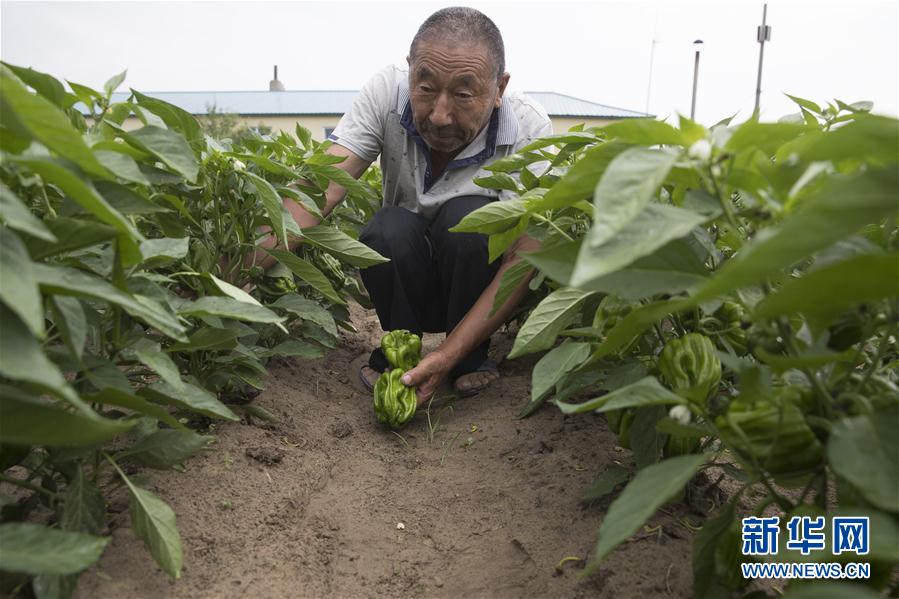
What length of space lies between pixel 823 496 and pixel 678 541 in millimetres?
486

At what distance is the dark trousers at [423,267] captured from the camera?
238 cm

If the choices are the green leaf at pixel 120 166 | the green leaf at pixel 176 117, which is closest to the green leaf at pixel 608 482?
the green leaf at pixel 120 166

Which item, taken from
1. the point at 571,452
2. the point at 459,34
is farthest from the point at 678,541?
the point at 459,34

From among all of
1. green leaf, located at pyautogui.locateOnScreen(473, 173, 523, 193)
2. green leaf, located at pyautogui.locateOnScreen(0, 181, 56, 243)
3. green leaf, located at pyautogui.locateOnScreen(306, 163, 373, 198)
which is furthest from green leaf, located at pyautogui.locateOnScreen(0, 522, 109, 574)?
green leaf, located at pyautogui.locateOnScreen(306, 163, 373, 198)

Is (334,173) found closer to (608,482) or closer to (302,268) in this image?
(302,268)

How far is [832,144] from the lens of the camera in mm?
694

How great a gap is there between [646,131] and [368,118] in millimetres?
1794

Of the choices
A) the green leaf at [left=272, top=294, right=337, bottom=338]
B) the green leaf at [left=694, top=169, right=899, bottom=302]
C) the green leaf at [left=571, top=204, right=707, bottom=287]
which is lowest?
the green leaf at [left=272, top=294, right=337, bottom=338]

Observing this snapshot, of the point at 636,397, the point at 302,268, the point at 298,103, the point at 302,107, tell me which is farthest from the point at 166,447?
the point at 298,103

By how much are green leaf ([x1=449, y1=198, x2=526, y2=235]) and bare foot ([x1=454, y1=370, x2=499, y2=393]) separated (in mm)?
1151

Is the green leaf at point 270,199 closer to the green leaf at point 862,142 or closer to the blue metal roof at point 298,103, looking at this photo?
the green leaf at point 862,142

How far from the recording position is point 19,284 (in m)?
0.64

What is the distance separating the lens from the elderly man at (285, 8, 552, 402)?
84.7 inches

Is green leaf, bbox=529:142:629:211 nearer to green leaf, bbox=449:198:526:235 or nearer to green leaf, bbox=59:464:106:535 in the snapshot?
green leaf, bbox=449:198:526:235
